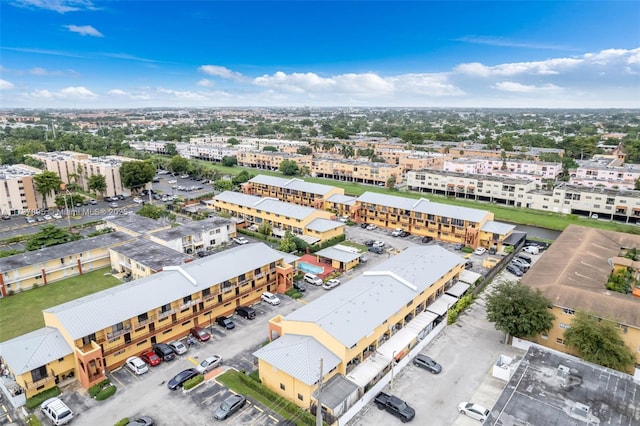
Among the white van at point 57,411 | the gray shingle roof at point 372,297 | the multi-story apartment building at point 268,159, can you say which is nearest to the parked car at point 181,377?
the white van at point 57,411

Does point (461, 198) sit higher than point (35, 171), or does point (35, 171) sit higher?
point (35, 171)

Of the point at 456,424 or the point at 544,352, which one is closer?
the point at 456,424

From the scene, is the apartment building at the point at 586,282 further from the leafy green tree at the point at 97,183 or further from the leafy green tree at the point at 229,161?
the leafy green tree at the point at 229,161

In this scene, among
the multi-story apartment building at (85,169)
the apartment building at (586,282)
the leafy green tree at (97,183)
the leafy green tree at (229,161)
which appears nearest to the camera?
the apartment building at (586,282)

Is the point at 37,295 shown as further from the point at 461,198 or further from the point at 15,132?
the point at 15,132

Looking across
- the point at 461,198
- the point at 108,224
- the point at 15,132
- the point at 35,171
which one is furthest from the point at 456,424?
the point at 15,132

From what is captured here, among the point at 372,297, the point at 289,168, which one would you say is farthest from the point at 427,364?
the point at 289,168

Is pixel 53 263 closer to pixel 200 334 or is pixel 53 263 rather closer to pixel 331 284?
pixel 200 334
